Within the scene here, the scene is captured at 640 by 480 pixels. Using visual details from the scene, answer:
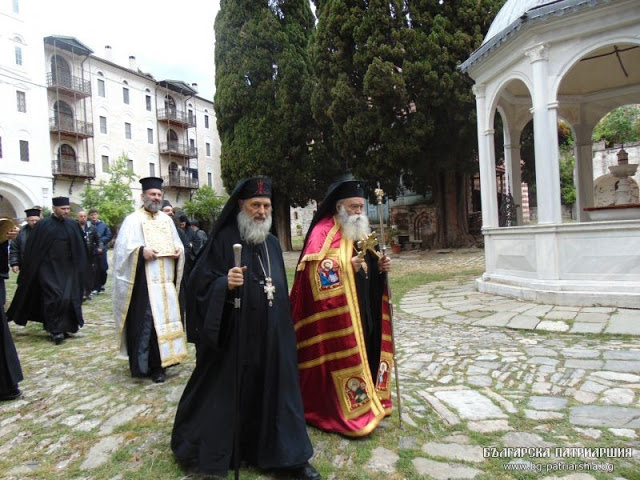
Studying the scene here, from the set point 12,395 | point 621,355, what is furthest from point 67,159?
point 621,355

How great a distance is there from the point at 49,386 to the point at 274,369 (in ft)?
9.78

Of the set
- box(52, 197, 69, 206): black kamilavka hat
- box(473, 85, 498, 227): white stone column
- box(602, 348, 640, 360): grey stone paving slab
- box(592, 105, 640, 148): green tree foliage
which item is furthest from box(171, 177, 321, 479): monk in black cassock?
box(592, 105, 640, 148): green tree foliage

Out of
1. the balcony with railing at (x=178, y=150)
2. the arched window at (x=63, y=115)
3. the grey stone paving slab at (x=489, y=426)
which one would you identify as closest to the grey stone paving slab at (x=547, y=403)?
the grey stone paving slab at (x=489, y=426)

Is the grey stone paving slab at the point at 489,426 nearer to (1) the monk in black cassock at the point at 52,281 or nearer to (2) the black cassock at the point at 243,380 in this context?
(2) the black cassock at the point at 243,380

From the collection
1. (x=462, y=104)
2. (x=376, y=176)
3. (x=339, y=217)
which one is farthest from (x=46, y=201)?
(x=339, y=217)

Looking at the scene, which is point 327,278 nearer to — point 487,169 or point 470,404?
point 470,404

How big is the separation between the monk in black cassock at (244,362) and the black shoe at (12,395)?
224 centimetres

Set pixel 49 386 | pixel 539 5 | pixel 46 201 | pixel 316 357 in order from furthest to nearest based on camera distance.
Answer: pixel 46 201
pixel 539 5
pixel 49 386
pixel 316 357

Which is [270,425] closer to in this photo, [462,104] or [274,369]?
[274,369]

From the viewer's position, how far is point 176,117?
39.8 meters

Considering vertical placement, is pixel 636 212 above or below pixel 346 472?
above

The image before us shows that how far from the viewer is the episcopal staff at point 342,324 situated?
10.9 ft

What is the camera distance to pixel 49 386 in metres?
4.63

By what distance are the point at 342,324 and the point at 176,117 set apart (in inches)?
1571
